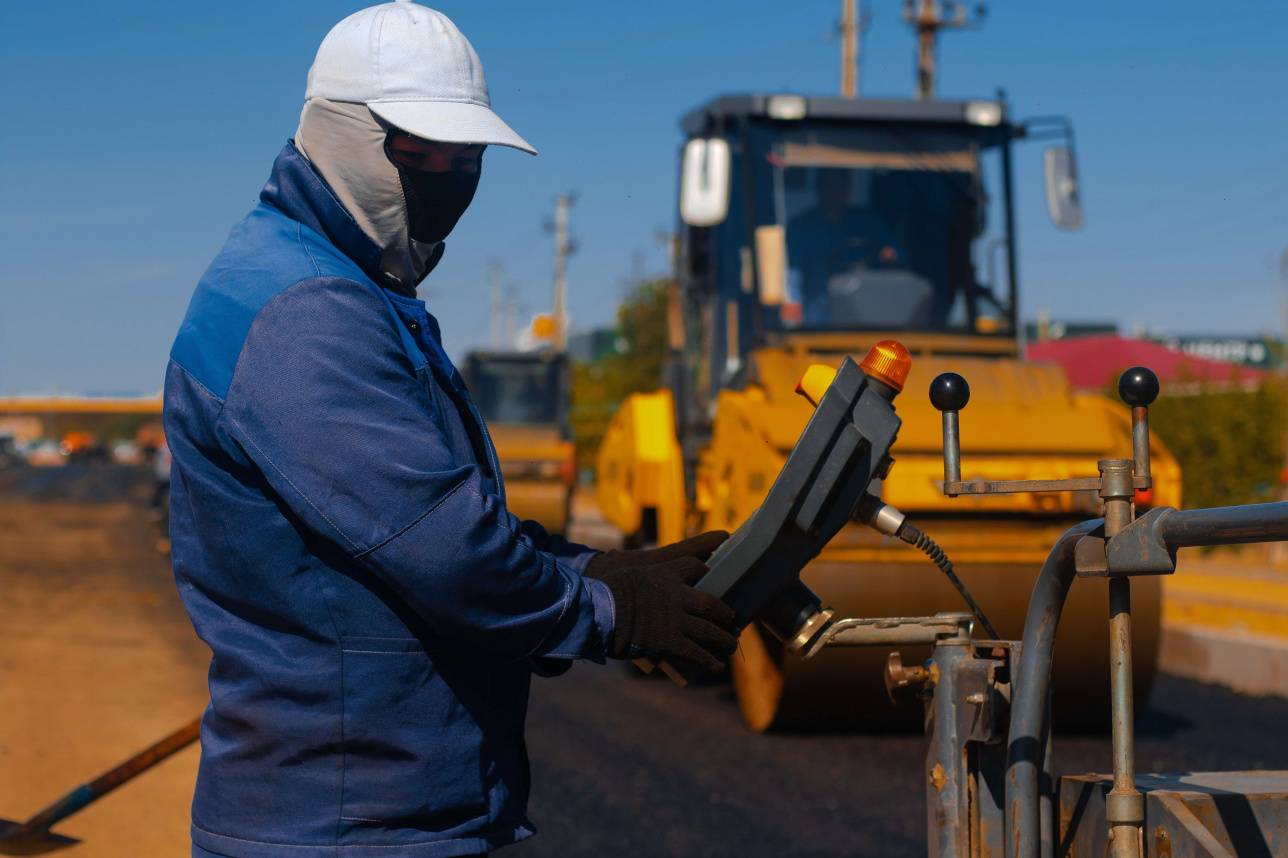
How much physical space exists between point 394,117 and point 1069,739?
20.1 ft

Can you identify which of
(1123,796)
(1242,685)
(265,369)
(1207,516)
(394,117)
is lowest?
(1242,685)

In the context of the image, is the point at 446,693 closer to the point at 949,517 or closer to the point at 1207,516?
the point at 1207,516

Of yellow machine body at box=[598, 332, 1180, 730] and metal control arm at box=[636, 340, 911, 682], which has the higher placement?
metal control arm at box=[636, 340, 911, 682]

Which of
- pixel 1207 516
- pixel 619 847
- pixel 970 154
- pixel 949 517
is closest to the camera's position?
pixel 1207 516

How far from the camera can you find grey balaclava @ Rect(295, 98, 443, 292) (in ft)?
7.85

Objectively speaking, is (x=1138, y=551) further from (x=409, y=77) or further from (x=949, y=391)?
(x=409, y=77)

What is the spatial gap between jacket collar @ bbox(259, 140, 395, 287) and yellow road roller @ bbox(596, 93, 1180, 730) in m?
4.77

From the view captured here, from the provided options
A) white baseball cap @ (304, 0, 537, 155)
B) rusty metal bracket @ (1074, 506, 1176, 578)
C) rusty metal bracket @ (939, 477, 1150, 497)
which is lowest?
rusty metal bracket @ (1074, 506, 1176, 578)

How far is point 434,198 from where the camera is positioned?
250cm

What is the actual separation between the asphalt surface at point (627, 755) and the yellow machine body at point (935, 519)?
0.94 feet

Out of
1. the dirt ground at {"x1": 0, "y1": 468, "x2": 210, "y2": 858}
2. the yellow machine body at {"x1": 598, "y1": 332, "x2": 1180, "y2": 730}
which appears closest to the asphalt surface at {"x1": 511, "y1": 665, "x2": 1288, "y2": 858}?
the yellow machine body at {"x1": 598, "y1": 332, "x2": 1180, "y2": 730}

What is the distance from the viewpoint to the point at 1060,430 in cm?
748

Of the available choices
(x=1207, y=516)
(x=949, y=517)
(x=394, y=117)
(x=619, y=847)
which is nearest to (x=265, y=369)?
(x=394, y=117)

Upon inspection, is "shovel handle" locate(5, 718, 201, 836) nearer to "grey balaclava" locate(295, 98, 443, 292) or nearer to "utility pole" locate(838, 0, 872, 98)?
"grey balaclava" locate(295, 98, 443, 292)
